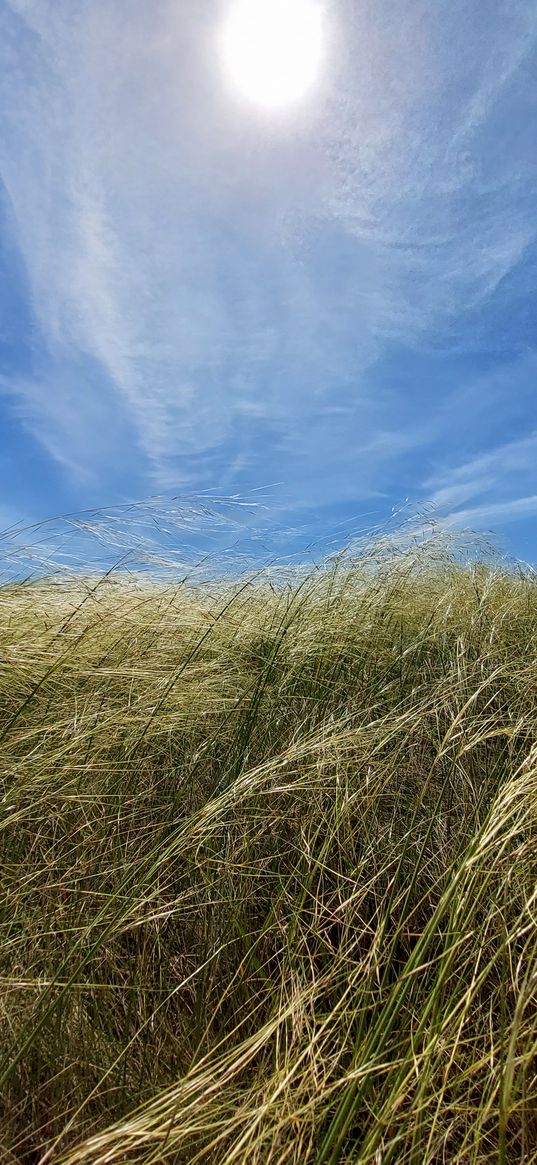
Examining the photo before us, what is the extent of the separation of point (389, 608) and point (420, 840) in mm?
1098

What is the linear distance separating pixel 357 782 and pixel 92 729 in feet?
2.34

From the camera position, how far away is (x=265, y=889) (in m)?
1.57

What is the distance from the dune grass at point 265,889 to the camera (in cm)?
107

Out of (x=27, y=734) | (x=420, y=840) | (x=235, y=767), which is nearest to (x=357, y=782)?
(x=420, y=840)

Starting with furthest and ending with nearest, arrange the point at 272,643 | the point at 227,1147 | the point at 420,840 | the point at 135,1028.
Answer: the point at 272,643, the point at 420,840, the point at 135,1028, the point at 227,1147

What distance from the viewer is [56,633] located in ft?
7.34

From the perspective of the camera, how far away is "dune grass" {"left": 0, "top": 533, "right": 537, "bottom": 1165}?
1.07 meters

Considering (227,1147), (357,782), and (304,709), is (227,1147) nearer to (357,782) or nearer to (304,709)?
(357,782)

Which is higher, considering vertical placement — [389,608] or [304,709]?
[389,608]

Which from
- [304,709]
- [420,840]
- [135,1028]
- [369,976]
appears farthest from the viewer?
[304,709]

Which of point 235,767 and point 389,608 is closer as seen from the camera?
point 235,767

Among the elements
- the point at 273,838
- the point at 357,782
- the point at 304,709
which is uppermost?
the point at 304,709

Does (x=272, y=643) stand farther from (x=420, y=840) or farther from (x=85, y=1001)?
(x=85, y=1001)

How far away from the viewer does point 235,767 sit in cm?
178
